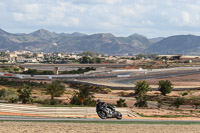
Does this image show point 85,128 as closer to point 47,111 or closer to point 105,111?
point 105,111

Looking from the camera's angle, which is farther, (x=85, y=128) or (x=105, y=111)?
(x=105, y=111)

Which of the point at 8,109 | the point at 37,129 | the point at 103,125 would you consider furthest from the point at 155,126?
the point at 8,109

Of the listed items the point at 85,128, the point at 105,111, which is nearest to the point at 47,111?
the point at 105,111

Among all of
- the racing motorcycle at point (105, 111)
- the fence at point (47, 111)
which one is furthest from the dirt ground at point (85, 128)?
the fence at point (47, 111)

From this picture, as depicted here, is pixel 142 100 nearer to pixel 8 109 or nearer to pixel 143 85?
pixel 143 85

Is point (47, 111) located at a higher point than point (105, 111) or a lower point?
lower

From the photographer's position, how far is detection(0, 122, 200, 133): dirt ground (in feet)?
58.3

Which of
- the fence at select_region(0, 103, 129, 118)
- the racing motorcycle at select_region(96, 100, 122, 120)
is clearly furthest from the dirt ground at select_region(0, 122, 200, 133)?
the fence at select_region(0, 103, 129, 118)

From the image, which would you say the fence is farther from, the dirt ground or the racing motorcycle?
the dirt ground

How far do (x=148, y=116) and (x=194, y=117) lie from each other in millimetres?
4838

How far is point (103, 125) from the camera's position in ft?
66.7

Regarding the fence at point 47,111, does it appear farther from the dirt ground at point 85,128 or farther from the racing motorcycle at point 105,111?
the dirt ground at point 85,128

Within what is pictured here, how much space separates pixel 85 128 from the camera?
1895 centimetres

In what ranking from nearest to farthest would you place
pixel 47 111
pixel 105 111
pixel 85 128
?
pixel 85 128 → pixel 105 111 → pixel 47 111
